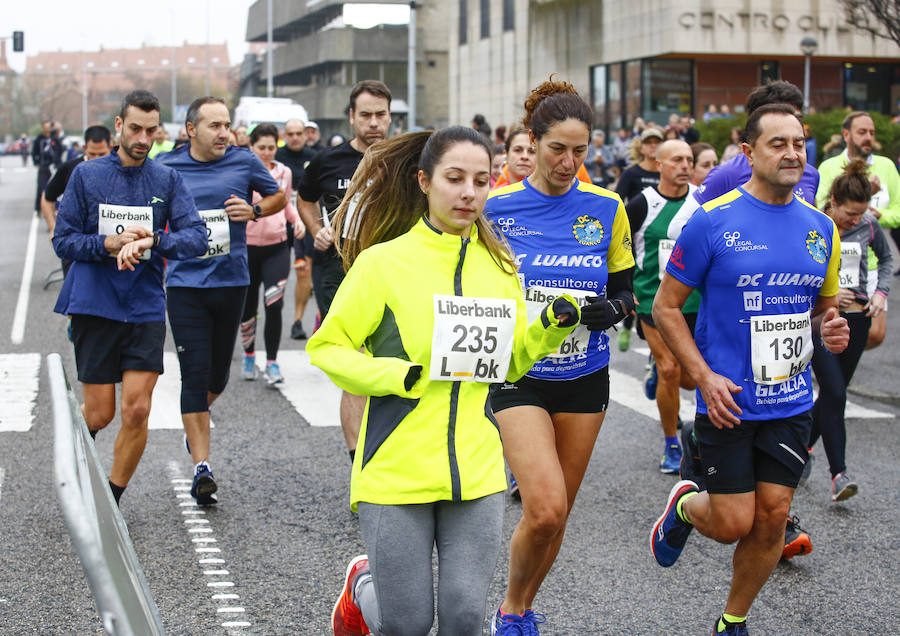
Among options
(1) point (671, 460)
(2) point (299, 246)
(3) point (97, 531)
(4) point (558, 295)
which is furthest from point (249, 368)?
(3) point (97, 531)

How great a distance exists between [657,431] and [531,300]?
13.6 ft

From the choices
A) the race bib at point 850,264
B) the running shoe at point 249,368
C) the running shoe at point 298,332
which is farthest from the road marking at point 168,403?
the race bib at point 850,264

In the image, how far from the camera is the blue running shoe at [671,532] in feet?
17.1

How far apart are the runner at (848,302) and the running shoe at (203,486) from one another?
3.20 meters

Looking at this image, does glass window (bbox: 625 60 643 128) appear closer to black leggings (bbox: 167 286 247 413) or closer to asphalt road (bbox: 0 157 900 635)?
asphalt road (bbox: 0 157 900 635)

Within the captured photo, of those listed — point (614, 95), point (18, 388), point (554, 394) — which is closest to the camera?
point (554, 394)

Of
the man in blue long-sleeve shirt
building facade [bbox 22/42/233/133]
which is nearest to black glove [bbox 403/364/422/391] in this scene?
the man in blue long-sleeve shirt

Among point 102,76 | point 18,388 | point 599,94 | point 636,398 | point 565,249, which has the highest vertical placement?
point 102,76

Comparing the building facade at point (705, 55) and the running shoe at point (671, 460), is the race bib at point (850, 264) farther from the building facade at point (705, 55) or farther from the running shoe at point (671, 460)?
the building facade at point (705, 55)

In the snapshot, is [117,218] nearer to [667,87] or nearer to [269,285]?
[269,285]

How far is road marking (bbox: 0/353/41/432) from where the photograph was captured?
8.62m

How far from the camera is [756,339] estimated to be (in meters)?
4.51

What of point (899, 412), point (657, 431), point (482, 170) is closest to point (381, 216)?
point (482, 170)

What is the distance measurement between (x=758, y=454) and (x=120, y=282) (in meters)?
3.23
